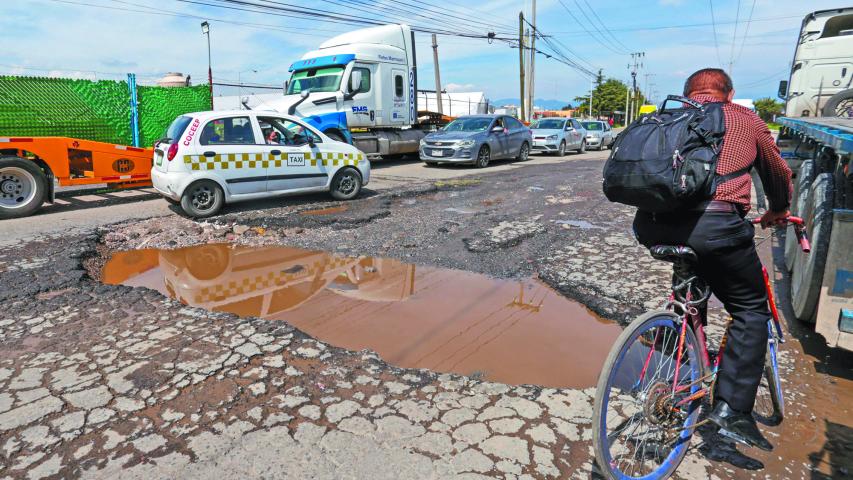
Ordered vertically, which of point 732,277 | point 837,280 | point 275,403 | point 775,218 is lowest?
point 275,403

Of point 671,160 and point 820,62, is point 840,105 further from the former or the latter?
point 671,160

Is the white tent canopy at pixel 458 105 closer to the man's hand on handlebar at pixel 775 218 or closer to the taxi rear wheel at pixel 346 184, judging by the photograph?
the taxi rear wheel at pixel 346 184

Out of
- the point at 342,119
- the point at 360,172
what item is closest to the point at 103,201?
the point at 360,172

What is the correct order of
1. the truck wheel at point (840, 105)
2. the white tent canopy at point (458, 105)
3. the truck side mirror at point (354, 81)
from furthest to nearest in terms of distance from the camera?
1. the white tent canopy at point (458, 105)
2. the truck side mirror at point (354, 81)
3. the truck wheel at point (840, 105)

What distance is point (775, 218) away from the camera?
8.66 ft

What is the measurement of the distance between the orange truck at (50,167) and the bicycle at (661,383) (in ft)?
28.9

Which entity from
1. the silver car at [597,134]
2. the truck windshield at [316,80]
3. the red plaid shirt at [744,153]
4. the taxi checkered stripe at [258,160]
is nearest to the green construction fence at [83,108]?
the truck windshield at [316,80]

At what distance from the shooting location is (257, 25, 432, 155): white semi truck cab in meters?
13.8

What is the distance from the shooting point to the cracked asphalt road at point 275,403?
8.05ft

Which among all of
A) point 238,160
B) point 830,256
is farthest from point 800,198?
point 238,160

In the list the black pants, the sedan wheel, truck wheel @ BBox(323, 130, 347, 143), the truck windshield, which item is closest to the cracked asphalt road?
the black pants

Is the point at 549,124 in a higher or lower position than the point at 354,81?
lower

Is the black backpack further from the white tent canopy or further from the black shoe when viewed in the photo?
the white tent canopy

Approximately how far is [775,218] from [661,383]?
1.07 meters
